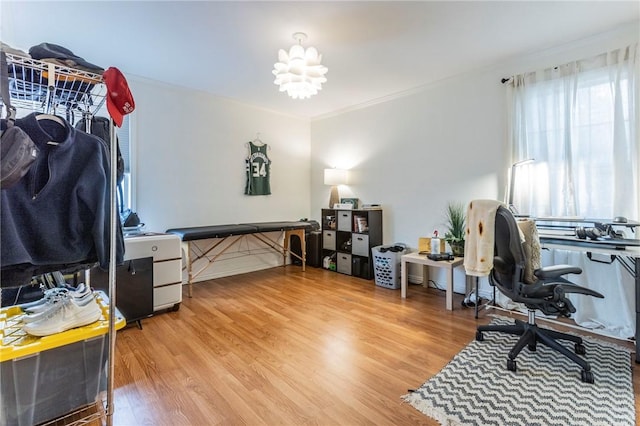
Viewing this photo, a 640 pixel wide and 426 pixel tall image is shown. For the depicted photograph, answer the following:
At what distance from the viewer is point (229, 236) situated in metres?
3.62

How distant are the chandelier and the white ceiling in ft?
0.77

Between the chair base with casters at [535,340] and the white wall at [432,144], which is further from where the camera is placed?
the white wall at [432,144]

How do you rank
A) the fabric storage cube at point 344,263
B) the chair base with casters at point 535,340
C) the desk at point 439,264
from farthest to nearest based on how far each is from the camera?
the fabric storage cube at point 344,263 < the desk at point 439,264 < the chair base with casters at point 535,340

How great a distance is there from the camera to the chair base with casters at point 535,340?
1.73m

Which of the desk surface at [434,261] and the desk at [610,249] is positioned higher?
the desk at [610,249]

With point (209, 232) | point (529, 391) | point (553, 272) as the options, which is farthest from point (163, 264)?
point (553, 272)

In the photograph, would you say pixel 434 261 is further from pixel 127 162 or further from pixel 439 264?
pixel 127 162

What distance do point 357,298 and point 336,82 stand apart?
262 cm

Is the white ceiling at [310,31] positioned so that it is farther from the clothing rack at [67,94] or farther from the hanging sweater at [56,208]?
the hanging sweater at [56,208]

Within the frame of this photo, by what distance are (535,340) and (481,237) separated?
811 millimetres

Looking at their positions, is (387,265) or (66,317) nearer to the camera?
(66,317)

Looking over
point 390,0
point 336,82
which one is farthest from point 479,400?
point 336,82

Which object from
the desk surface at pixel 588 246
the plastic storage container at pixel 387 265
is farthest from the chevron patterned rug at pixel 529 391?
the plastic storage container at pixel 387 265

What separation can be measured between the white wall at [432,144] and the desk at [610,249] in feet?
2.89
